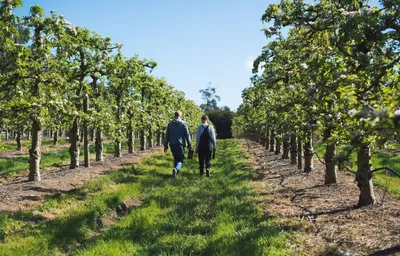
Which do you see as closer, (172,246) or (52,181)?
(172,246)

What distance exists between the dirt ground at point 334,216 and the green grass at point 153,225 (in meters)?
0.48

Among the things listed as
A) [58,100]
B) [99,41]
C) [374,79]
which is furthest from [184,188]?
[99,41]

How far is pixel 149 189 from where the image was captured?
42.6 feet

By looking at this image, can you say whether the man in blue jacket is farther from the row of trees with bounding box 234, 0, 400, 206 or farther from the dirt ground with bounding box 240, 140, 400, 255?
the row of trees with bounding box 234, 0, 400, 206

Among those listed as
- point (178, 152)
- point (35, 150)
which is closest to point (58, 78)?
point (35, 150)

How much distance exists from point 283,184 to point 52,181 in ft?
28.2

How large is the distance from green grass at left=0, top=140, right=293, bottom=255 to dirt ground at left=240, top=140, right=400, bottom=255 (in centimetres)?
48

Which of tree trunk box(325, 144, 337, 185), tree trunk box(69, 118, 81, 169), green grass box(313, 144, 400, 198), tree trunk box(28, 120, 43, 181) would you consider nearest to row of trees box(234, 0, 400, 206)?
tree trunk box(325, 144, 337, 185)

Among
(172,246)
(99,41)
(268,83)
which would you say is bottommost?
(172,246)

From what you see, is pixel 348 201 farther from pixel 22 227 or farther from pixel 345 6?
pixel 22 227

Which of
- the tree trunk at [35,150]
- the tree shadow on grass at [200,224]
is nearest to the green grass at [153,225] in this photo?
the tree shadow on grass at [200,224]

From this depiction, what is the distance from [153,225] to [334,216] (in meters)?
4.17

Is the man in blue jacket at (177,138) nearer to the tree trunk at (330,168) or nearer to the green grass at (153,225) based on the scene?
the green grass at (153,225)

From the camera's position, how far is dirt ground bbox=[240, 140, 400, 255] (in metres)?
6.45
